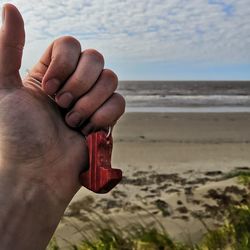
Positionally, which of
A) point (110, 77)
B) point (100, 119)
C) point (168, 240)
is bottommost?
point (168, 240)

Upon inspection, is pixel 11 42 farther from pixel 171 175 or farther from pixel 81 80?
pixel 171 175

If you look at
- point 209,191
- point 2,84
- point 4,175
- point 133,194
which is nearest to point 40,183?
point 4,175

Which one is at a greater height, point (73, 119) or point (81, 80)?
point (81, 80)

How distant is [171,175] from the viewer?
8469mm

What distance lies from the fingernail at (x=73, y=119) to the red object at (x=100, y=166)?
0.07m

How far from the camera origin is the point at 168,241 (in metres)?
3.69

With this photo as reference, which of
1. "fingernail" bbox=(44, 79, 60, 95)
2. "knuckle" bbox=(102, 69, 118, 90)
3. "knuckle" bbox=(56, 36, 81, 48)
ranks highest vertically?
"knuckle" bbox=(56, 36, 81, 48)

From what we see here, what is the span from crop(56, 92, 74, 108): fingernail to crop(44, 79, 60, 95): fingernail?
0.03 meters

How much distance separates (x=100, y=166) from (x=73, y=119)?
21 cm

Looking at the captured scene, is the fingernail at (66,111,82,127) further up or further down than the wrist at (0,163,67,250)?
further up

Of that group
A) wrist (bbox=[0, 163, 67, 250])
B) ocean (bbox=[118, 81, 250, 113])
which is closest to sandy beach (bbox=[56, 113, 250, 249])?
wrist (bbox=[0, 163, 67, 250])

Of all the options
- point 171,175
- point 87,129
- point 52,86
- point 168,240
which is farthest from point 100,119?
point 171,175

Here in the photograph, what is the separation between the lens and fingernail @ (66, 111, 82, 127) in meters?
1.85

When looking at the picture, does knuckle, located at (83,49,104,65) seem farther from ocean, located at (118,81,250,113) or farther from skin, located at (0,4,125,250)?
ocean, located at (118,81,250,113)
